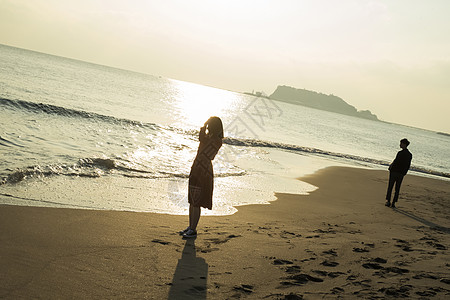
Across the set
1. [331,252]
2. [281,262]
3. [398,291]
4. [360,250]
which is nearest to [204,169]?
[281,262]

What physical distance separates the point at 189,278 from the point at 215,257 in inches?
31.8

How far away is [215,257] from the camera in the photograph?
4.80 metres

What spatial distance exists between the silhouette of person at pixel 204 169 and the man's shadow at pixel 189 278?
3.09 ft

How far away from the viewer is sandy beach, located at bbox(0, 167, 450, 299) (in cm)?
368

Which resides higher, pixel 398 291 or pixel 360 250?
pixel 398 291

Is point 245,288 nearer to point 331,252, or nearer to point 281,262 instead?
point 281,262

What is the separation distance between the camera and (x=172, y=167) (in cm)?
1245

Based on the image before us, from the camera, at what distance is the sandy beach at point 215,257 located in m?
3.68

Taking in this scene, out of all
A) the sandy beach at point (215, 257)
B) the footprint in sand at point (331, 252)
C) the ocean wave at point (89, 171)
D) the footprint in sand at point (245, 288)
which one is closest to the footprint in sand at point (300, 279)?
the sandy beach at point (215, 257)

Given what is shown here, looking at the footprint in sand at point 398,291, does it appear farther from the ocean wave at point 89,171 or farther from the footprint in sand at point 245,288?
the ocean wave at point 89,171

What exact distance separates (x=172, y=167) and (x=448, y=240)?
8.39 m

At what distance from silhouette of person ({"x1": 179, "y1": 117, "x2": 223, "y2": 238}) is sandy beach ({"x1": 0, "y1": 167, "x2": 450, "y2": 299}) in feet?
1.69

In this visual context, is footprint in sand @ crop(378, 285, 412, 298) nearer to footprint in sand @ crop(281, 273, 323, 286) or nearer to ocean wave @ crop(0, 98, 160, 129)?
footprint in sand @ crop(281, 273, 323, 286)

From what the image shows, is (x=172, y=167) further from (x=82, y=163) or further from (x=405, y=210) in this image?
(x=405, y=210)
